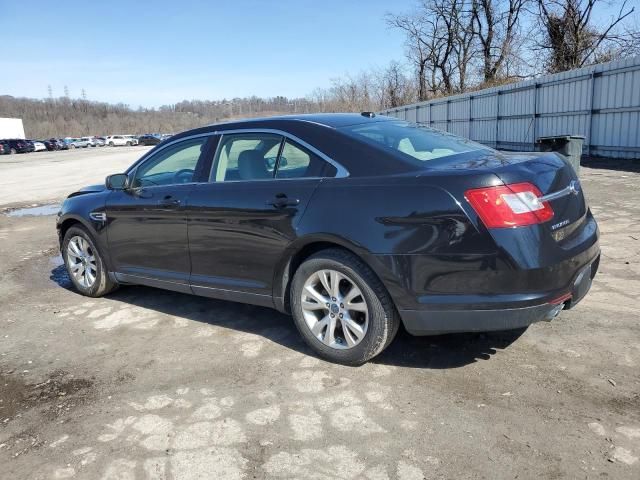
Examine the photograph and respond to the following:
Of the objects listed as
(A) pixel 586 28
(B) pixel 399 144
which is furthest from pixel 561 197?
(A) pixel 586 28

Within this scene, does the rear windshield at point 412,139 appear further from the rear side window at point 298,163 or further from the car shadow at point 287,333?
the car shadow at point 287,333

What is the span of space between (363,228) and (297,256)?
63 centimetres

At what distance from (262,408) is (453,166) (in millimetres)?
1826

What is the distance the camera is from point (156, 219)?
15.2ft

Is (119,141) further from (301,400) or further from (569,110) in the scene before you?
(301,400)

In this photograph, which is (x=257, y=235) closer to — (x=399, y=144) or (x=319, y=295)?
(x=319, y=295)

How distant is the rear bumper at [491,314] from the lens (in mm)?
3092

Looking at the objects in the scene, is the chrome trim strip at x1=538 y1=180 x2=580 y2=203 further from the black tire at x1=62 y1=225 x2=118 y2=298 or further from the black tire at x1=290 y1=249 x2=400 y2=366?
the black tire at x1=62 y1=225 x2=118 y2=298

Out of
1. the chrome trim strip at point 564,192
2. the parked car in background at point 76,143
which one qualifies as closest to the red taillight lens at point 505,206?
the chrome trim strip at point 564,192

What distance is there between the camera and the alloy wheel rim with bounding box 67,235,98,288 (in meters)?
5.49

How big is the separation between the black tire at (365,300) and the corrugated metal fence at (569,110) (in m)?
13.2

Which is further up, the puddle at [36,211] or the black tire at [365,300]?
the black tire at [365,300]

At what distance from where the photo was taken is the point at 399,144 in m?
3.71

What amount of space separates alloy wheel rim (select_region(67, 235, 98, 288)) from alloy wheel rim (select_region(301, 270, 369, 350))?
107 inches
